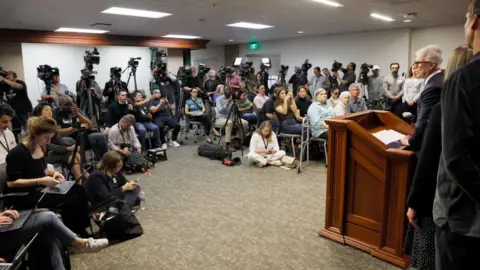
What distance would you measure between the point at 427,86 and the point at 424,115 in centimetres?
20

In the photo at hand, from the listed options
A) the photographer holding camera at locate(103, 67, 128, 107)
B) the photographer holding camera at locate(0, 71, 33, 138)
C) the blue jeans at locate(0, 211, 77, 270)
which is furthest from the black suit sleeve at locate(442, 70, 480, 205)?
the photographer holding camera at locate(0, 71, 33, 138)

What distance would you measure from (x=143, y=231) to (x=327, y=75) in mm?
7213

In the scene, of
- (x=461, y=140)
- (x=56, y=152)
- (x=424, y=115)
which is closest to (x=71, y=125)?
(x=56, y=152)

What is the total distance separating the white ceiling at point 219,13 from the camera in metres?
5.32

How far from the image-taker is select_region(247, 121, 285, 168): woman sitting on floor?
5090 millimetres

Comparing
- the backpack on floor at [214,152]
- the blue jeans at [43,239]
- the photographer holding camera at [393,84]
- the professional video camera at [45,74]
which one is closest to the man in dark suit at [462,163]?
the blue jeans at [43,239]

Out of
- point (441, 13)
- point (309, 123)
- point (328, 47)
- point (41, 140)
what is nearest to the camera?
point (41, 140)

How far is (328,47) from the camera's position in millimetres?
10828

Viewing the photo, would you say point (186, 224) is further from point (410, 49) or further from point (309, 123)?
point (410, 49)

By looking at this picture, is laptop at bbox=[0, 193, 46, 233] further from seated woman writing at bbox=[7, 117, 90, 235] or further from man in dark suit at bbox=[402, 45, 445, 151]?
man in dark suit at bbox=[402, 45, 445, 151]

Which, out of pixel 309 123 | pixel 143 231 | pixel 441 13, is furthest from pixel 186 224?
pixel 441 13

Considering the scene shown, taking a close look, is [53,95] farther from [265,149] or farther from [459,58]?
[459,58]

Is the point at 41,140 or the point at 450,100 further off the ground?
the point at 450,100

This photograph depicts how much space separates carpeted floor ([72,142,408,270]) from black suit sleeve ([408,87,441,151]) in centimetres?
89
